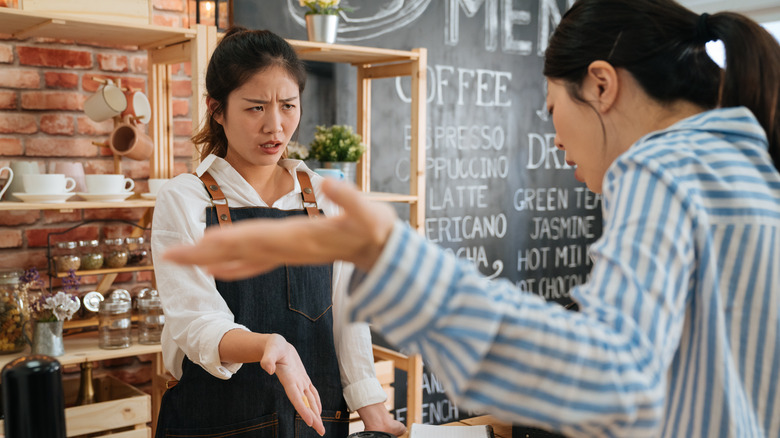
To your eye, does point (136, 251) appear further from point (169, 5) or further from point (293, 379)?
point (293, 379)

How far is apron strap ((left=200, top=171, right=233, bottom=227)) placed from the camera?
163 centimetres

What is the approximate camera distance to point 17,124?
254cm

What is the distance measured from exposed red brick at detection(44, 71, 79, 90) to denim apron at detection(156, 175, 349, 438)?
4.37 ft

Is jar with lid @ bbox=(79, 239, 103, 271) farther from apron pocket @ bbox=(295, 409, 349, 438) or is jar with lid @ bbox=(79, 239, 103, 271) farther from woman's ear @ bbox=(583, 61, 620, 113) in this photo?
woman's ear @ bbox=(583, 61, 620, 113)

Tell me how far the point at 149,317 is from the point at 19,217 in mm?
653

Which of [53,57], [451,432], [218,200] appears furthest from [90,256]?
[451,432]

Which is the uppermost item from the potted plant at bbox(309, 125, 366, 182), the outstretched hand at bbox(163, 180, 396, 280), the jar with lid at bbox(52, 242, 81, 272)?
the potted plant at bbox(309, 125, 366, 182)

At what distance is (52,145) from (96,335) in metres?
0.73

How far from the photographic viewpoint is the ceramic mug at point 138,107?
2.53m

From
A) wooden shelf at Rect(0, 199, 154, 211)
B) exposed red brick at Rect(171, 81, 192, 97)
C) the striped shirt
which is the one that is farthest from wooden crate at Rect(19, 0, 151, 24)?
the striped shirt

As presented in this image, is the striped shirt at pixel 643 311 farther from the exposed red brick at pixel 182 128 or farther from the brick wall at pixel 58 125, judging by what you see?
the exposed red brick at pixel 182 128

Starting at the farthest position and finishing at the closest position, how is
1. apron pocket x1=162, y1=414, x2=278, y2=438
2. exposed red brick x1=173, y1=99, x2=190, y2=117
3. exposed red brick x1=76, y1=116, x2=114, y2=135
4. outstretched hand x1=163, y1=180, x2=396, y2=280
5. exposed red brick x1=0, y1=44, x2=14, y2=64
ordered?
exposed red brick x1=173, y1=99, x2=190, y2=117, exposed red brick x1=76, y1=116, x2=114, y2=135, exposed red brick x1=0, y1=44, x2=14, y2=64, apron pocket x1=162, y1=414, x2=278, y2=438, outstretched hand x1=163, y1=180, x2=396, y2=280

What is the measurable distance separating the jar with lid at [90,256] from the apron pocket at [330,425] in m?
1.16

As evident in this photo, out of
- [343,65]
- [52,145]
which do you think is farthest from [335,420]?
[343,65]
